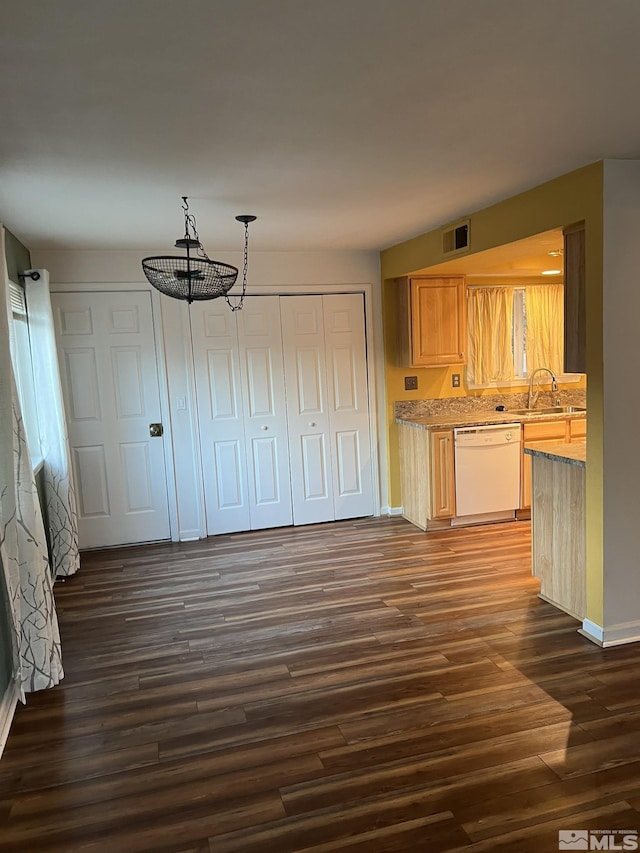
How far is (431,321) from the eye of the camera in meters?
5.45

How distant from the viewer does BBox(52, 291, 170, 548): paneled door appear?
5.07 metres

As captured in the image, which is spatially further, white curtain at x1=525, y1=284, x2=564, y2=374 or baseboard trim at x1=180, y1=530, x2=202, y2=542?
white curtain at x1=525, y1=284, x2=564, y2=374

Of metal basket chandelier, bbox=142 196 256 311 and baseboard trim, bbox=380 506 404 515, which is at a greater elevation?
metal basket chandelier, bbox=142 196 256 311

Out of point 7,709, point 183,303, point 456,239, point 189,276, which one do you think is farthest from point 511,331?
point 7,709

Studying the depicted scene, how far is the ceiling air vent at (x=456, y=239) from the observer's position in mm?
4191

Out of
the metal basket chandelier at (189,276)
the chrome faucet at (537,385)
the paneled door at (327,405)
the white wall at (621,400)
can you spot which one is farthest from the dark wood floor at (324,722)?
the chrome faucet at (537,385)

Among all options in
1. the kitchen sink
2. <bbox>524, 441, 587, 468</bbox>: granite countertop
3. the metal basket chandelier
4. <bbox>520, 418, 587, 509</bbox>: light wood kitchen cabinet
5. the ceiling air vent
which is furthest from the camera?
the kitchen sink

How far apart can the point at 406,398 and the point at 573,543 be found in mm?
2532

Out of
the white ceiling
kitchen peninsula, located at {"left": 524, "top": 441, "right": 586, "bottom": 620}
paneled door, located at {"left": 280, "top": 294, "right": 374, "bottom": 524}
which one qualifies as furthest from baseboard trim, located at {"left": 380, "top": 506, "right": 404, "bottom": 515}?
the white ceiling

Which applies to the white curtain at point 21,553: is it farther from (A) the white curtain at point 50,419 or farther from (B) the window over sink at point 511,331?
(B) the window over sink at point 511,331

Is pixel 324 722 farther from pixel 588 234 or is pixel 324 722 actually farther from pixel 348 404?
pixel 348 404

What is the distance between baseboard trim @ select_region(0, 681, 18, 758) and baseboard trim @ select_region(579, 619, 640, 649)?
9.51ft

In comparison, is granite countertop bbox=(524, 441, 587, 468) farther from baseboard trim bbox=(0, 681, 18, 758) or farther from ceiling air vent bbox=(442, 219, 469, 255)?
baseboard trim bbox=(0, 681, 18, 758)

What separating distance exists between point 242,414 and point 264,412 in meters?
0.20
